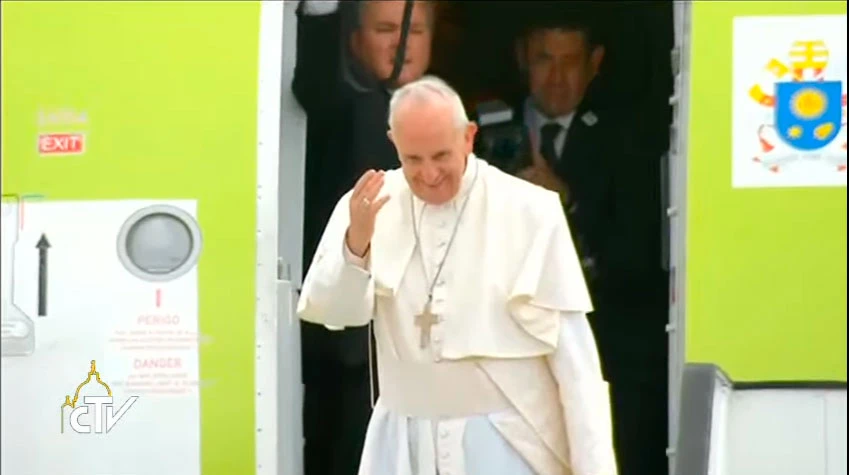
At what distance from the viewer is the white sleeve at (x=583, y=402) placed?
11.7 ft

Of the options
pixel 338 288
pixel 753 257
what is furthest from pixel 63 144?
pixel 753 257

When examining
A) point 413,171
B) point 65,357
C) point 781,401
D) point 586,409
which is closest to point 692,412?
point 781,401

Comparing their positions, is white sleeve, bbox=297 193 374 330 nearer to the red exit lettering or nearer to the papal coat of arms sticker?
the red exit lettering

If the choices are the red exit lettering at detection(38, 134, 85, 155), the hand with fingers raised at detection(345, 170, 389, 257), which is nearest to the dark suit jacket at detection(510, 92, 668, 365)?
the hand with fingers raised at detection(345, 170, 389, 257)

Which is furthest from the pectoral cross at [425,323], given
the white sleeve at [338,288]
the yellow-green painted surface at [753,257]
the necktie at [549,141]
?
the necktie at [549,141]

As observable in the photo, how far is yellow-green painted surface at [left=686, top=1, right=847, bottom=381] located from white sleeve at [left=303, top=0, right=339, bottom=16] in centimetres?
105

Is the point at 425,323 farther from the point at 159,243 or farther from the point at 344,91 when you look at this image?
the point at 344,91

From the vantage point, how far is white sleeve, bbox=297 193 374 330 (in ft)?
11.7

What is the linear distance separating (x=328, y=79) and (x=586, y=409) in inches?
54.3

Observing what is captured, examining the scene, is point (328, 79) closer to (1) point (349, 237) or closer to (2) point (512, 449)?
(1) point (349, 237)

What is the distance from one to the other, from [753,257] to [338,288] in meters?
1.17

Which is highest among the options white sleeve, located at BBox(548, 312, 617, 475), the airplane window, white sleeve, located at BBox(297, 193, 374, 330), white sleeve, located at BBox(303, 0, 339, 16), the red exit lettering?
white sleeve, located at BBox(303, 0, 339, 16)

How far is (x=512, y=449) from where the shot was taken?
12.1ft

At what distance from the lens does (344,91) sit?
4.48 m
